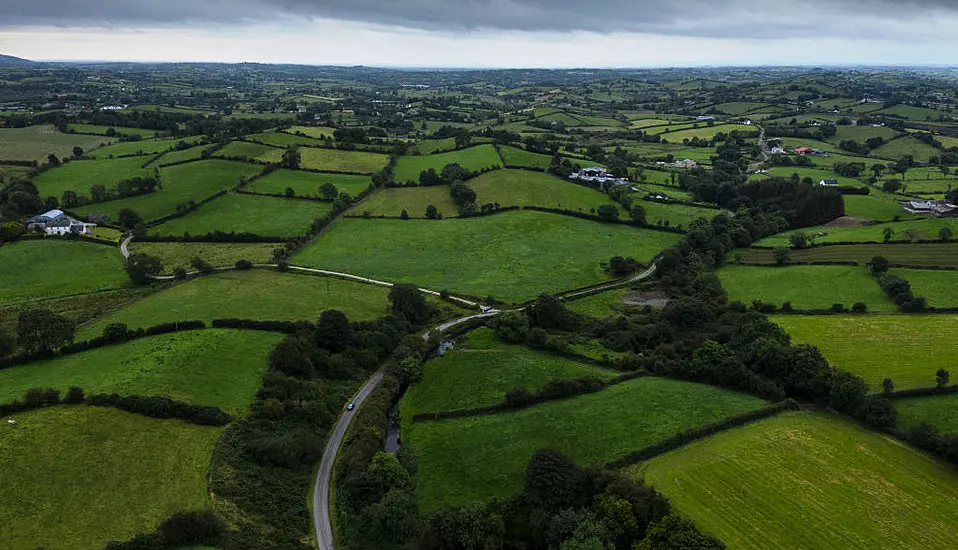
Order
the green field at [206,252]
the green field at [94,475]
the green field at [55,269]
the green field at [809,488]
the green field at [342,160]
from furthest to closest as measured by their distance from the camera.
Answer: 1. the green field at [342,160]
2. the green field at [206,252]
3. the green field at [55,269]
4. the green field at [94,475]
5. the green field at [809,488]

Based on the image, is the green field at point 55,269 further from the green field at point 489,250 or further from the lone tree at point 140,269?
the green field at point 489,250

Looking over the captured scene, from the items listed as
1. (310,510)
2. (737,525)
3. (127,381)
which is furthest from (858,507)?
(127,381)

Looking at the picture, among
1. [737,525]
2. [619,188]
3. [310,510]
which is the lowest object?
[310,510]

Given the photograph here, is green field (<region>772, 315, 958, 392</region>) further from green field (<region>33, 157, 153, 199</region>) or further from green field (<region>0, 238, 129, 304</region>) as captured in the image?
green field (<region>33, 157, 153, 199</region>)

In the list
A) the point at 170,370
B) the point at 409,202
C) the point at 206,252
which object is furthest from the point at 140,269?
the point at 409,202

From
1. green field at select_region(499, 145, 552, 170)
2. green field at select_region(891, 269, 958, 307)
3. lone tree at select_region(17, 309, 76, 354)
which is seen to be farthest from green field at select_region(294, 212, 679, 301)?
lone tree at select_region(17, 309, 76, 354)

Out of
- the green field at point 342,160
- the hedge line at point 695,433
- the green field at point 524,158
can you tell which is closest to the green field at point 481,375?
the hedge line at point 695,433

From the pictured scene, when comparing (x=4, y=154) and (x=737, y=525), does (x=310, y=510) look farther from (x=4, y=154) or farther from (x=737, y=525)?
(x=4, y=154)
